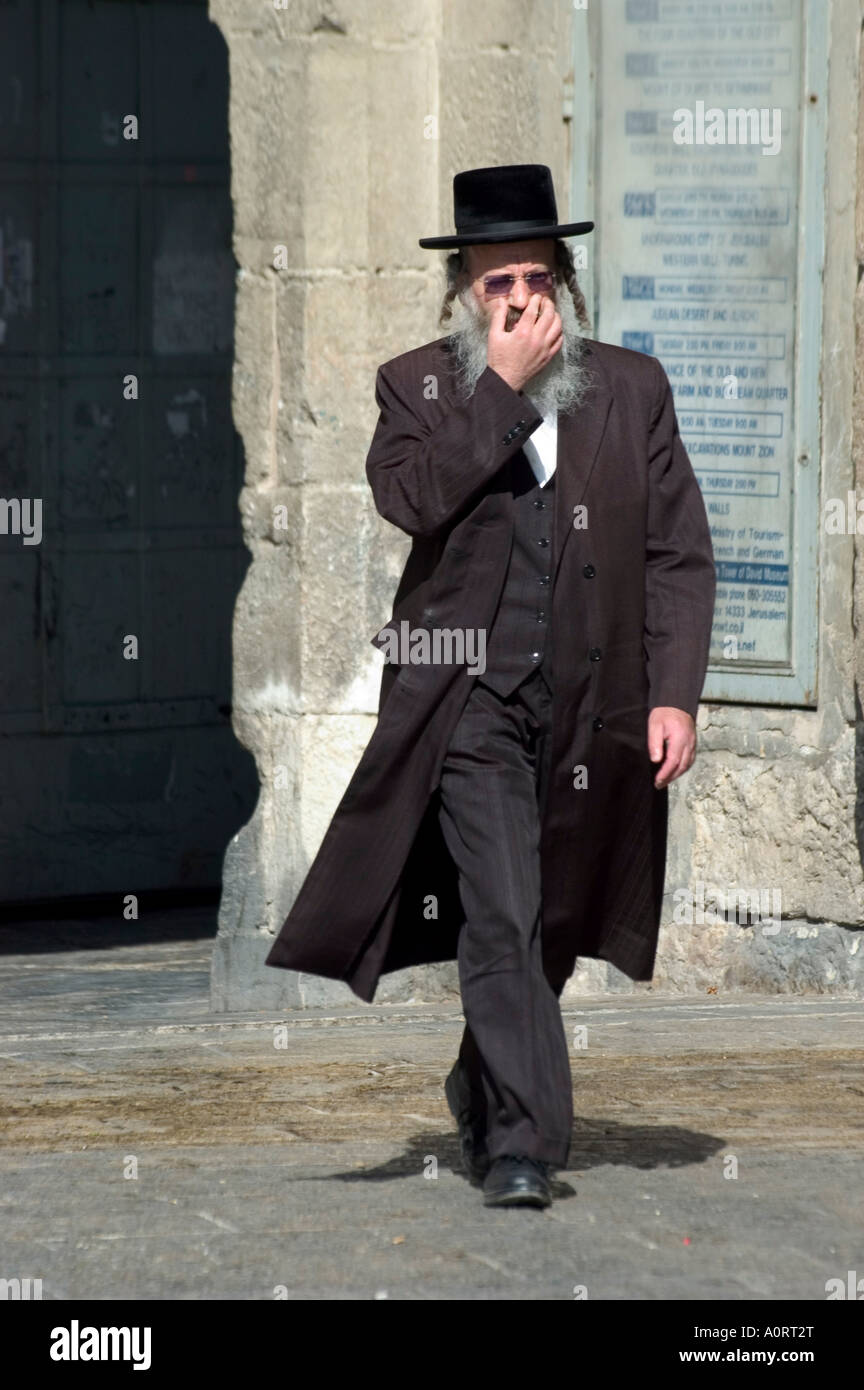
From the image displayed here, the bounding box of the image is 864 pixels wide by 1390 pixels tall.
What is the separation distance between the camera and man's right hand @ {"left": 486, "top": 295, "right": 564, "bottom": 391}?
14.7 feet

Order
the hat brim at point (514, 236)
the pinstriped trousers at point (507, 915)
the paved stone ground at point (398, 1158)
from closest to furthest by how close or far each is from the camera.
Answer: the paved stone ground at point (398, 1158) < the pinstriped trousers at point (507, 915) < the hat brim at point (514, 236)

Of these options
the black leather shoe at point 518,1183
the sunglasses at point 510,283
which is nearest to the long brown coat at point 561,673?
the sunglasses at point 510,283

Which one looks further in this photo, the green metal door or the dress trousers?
the green metal door

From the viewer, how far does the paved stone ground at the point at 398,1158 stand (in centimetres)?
414

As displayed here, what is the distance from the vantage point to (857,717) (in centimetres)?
654

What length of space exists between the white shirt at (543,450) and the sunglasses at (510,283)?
239 mm

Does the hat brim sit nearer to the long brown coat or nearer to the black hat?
the black hat

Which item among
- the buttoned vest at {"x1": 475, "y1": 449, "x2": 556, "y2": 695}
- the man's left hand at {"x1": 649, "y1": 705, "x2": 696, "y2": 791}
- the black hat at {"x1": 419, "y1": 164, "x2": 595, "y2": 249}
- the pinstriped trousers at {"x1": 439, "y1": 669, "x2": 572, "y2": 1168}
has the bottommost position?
the pinstriped trousers at {"x1": 439, "y1": 669, "x2": 572, "y2": 1168}

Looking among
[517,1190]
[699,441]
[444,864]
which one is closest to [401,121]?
[699,441]

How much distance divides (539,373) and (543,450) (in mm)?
146

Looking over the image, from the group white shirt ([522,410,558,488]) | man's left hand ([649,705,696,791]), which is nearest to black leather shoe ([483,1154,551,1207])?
man's left hand ([649,705,696,791])

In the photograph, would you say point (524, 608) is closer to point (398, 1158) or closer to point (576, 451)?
point (576, 451)

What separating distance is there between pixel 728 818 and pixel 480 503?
2385mm

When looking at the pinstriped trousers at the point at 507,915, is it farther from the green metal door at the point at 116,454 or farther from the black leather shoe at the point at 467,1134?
the green metal door at the point at 116,454
